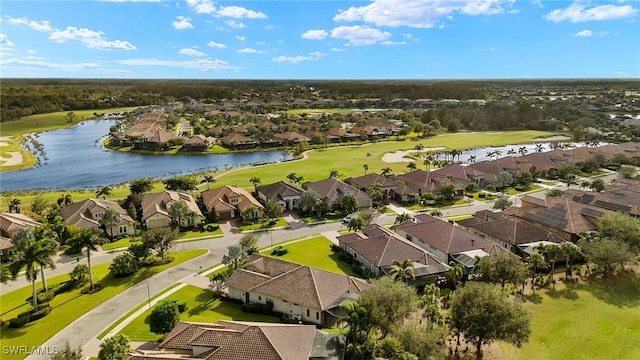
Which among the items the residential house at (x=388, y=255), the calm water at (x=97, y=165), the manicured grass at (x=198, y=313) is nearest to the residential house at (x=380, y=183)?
the residential house at (x=388, y=255)

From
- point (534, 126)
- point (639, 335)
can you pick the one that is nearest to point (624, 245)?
point (639, 335)

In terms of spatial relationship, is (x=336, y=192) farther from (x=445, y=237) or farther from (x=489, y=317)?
(x=489, y=317)

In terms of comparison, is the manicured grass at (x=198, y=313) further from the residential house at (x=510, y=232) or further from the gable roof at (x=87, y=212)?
the residential house at (x=510, y=232)

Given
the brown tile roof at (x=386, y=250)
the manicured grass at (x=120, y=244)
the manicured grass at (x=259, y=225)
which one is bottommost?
the manicured grass at (x=120, y=244)

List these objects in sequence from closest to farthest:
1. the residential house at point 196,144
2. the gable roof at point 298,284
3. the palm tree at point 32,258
Answer: the gable roof at point 298,284 < the palm tree at point 32,258 < the residential house at point 196,144

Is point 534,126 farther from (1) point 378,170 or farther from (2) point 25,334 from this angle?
(2) point 25,334

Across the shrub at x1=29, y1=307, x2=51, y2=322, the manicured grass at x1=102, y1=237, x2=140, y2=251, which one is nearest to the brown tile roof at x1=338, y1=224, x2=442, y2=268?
the manicured grass at x1=102, y1=237, x2=140, y2=251
